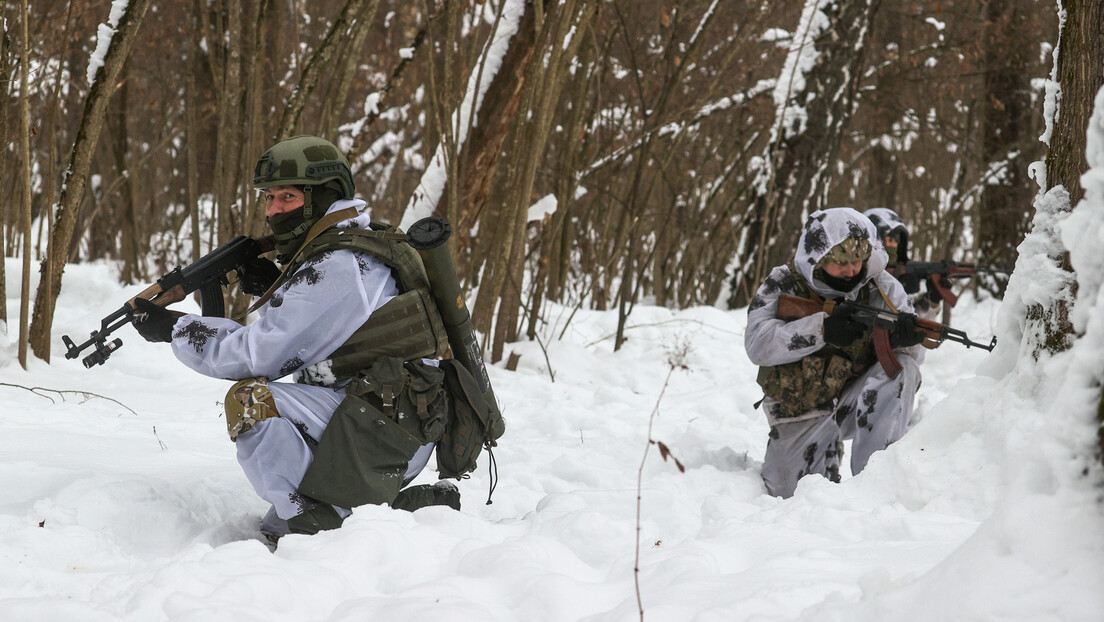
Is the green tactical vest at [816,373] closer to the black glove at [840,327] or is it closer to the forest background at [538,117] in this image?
the black glove at [840,327]

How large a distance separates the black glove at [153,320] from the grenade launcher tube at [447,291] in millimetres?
728

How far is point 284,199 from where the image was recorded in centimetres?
257

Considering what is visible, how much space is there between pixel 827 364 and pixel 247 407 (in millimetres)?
2378

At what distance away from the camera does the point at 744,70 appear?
6.66 meters

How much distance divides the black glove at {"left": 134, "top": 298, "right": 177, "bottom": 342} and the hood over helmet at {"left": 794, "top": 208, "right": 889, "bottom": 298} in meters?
2.36

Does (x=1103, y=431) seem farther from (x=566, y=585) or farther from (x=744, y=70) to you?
(x=744, y=70)

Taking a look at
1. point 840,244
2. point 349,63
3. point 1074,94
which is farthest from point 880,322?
point 349,63

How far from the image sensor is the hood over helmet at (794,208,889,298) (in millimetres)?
3469

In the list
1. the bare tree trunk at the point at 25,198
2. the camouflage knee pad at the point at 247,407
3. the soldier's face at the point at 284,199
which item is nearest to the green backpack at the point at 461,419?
the camouflage knee pad at the point at 247,407

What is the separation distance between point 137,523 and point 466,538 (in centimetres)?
97

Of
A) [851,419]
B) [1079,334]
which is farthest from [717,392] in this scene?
[1079,334]

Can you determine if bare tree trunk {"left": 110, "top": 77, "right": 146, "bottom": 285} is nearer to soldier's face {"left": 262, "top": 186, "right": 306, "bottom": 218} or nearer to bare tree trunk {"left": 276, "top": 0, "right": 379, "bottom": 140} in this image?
bare tree trunk {"left": 276, "top": 0, "right": 379, "bottom": 140}

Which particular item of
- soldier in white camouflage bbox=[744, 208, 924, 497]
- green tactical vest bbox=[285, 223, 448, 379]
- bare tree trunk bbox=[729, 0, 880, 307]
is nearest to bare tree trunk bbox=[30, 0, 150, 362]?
green tactical vest bbox=[285, 223, 448, 379]

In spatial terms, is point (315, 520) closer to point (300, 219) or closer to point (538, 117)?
point (300, 219)
